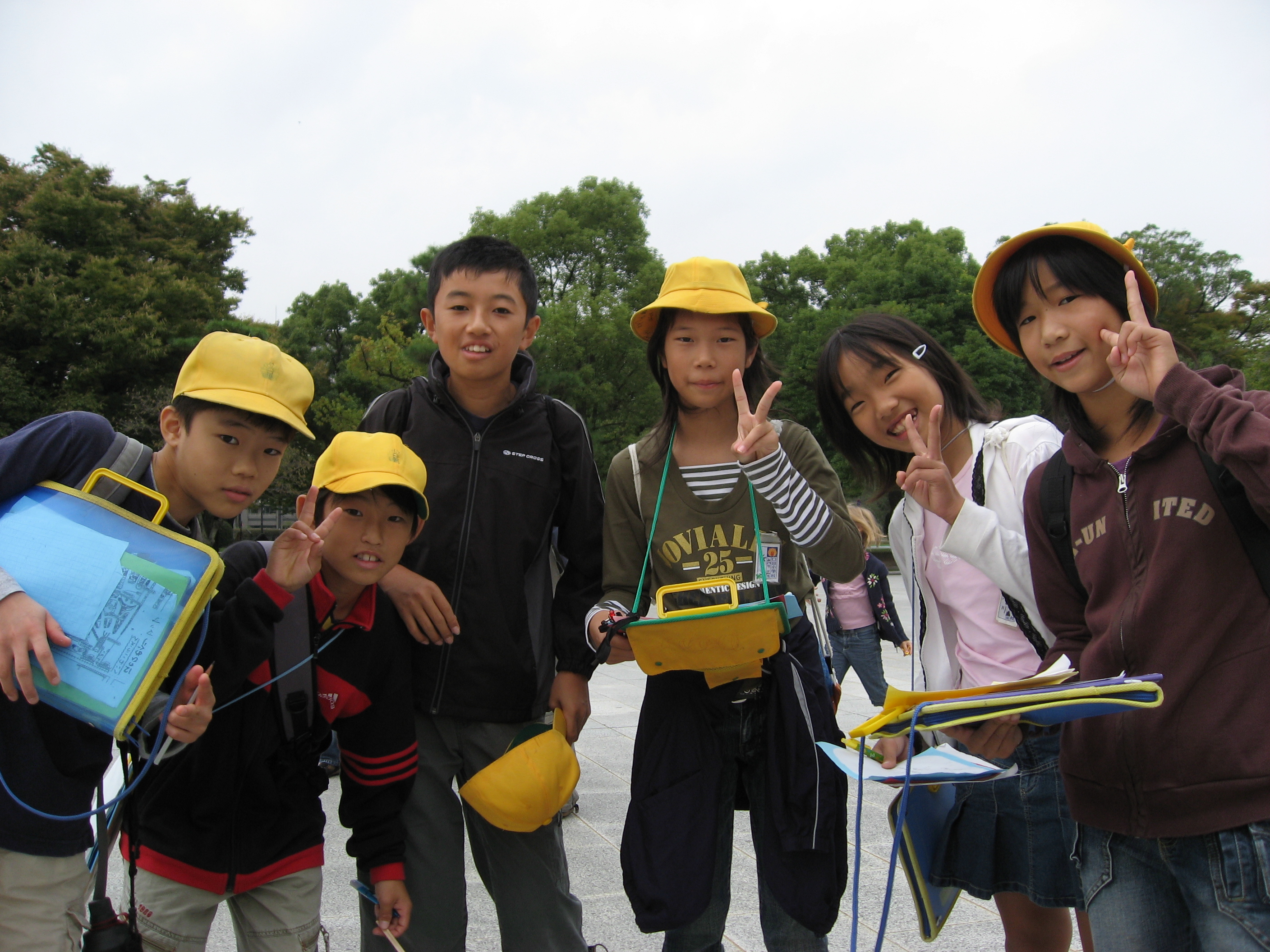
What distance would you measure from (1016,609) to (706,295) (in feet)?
3.53

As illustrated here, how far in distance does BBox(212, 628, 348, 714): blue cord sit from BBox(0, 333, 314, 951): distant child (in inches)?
2.4

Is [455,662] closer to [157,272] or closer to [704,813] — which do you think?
[704,813]

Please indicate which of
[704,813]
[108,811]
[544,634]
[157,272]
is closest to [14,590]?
[108,811]

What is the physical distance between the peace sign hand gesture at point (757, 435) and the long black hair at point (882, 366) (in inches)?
13.4

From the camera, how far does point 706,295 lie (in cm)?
225

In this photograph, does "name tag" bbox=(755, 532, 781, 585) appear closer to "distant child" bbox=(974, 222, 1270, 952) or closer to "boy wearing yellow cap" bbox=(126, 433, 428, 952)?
"distant child" bbox=(974, 222, 1270, 952)

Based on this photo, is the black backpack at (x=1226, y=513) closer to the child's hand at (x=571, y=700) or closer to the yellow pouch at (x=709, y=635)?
the yellow pouch at (x=709, y=635)

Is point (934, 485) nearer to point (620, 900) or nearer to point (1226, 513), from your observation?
point (1226, 513)

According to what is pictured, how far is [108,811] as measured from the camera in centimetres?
190

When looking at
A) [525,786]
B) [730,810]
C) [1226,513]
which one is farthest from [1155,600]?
[525,786]

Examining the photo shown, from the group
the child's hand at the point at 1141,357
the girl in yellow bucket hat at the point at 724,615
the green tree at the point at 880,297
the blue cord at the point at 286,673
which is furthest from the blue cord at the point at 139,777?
the green tree at the point at 880,297

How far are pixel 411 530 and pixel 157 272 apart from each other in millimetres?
20473

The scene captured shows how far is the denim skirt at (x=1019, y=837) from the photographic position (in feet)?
6.24

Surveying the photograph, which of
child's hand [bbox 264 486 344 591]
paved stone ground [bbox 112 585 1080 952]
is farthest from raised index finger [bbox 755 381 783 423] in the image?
paved stone ground [bbox 112 585 1080 952]
